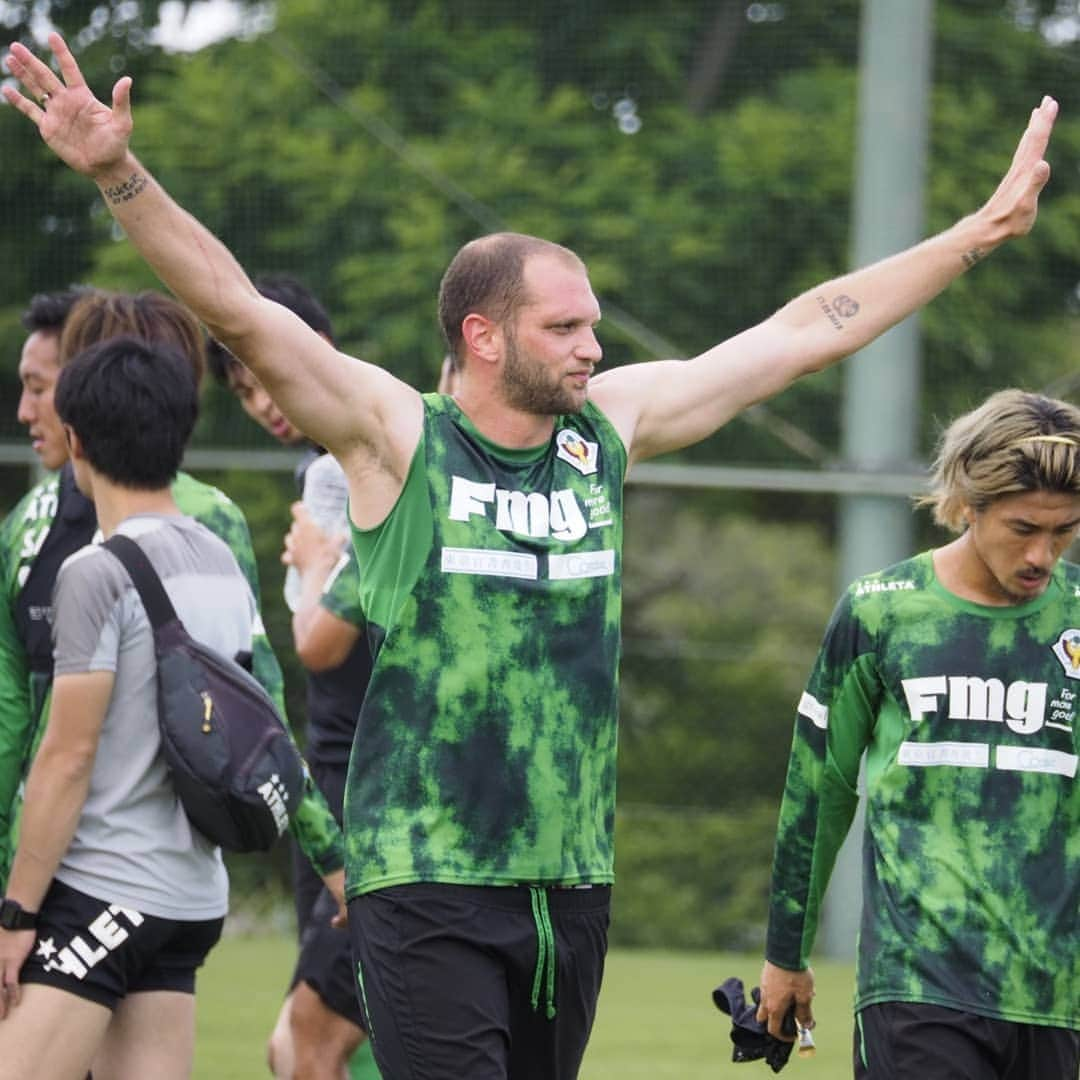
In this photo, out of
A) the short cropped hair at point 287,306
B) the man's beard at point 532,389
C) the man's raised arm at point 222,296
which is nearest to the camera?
the man's raised arm at point 222,296

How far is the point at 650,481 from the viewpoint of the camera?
43.3 feet

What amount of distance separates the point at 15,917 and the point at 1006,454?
214 centimetres

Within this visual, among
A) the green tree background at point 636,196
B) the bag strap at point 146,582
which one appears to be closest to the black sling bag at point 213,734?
the bag strap at point 146,582

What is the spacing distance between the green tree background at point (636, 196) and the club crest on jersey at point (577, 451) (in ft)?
31.5

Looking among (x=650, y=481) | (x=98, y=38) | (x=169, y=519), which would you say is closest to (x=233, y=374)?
(x=169, y=519)

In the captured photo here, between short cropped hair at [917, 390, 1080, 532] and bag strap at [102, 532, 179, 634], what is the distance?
5.23ft

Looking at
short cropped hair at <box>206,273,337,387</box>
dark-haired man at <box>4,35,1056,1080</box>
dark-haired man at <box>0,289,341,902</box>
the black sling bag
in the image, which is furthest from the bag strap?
short cropped hair at <box>206,273,337,387</box>

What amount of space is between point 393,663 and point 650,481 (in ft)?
30.2

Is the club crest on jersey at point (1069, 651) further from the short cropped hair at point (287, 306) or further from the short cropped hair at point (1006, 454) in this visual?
the short cropped hair at point (287, 306)

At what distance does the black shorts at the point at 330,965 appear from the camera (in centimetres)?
584

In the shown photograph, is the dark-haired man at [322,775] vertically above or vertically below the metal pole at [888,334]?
below

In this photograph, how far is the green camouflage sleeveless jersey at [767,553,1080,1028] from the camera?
4.30 m

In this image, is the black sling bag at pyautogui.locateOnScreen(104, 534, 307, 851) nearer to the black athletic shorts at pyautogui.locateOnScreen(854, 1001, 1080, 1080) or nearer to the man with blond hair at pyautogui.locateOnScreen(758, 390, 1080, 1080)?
the man with blond hair at pyautogui.locateOnScreen(758, 390, 1080, 1080)

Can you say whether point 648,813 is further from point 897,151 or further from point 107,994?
point 107,994
